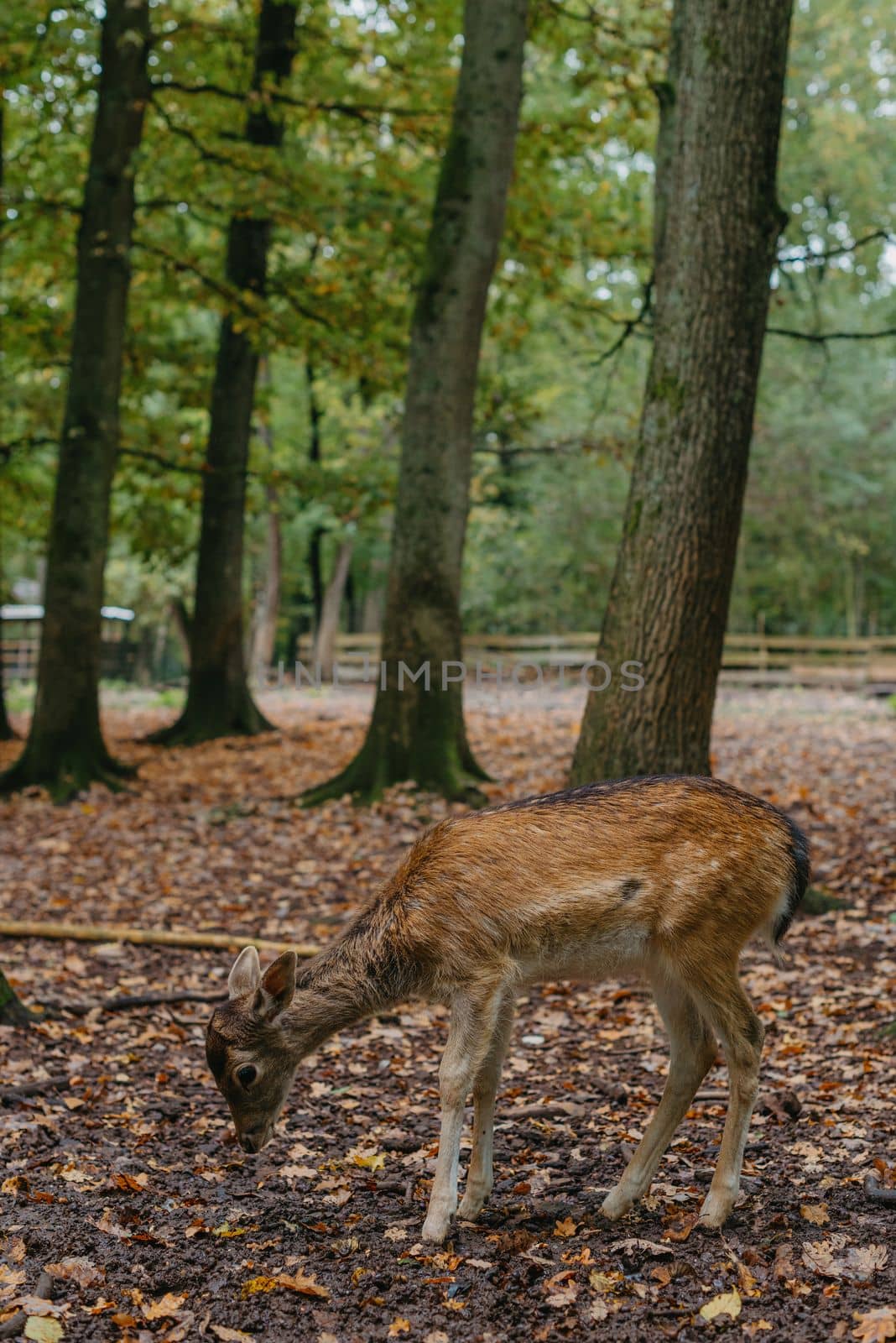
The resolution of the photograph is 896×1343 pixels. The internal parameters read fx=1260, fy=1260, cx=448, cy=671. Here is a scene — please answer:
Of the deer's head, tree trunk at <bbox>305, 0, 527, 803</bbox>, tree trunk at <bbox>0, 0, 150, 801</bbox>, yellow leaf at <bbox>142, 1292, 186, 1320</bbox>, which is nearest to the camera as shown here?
yellow leaf at <bbox>142, 1292, 186, 1320</bbox>

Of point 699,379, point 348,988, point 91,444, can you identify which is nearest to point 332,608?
point 91,444

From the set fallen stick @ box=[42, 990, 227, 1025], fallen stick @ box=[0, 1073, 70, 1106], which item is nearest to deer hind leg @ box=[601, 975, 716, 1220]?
fallen stick @ box=[0, 1073, 70, 1106]

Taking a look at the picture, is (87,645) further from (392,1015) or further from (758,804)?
(758,804)

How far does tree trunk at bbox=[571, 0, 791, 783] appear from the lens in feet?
25.7

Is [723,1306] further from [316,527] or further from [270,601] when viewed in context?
[316,527]

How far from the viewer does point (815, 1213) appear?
411 cm

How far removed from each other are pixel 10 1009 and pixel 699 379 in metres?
5.38

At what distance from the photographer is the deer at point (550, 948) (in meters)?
4.21

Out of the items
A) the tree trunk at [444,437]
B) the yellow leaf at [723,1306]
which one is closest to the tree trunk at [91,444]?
the tree trunk at [444,437]

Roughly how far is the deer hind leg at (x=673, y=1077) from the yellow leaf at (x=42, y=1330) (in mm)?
1792

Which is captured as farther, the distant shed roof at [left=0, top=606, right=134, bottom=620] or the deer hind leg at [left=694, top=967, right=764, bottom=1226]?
the distant shed roof at [left=0, top=606, right=134, bottom=620]

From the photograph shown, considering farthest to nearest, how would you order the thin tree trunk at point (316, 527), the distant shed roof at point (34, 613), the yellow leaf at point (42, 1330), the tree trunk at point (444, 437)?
the distant shed roof at point (34, 613) < the thin tree trunk at point (316, 527) < the tree trunk at point (444, 437) < the yellow leaf at point (42, 1330)

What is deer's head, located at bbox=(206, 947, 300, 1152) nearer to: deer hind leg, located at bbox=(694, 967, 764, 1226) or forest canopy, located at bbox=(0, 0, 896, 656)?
deer hind leg, located at bbox=(694, 967, 764, 1226)

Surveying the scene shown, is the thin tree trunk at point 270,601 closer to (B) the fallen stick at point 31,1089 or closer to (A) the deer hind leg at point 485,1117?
(B) the fallen stick at point 31,1089
